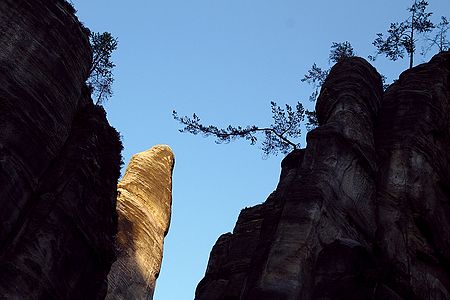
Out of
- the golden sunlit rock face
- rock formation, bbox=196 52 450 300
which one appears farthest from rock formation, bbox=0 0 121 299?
the golden sunlit rock face

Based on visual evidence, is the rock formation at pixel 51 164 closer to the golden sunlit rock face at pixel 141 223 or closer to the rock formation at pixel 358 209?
the rock formation at pixel 358 209

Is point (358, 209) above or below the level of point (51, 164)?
above

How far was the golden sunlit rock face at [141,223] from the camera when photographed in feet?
90.4

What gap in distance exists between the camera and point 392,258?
59.6ft

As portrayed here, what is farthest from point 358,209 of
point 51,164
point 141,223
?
point 141,223

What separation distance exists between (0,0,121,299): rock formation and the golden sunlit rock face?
33.5ft

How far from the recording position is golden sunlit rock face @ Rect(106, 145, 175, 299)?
27.5 metres

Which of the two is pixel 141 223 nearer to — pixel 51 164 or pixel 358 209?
pixel 358 209

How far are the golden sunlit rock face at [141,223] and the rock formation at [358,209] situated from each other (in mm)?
5088

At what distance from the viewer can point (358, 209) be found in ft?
62.4

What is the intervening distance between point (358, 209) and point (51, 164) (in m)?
7.90

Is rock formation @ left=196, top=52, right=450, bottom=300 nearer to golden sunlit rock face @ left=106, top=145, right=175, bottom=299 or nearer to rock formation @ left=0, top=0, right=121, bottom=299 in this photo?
rock formation @ left=0, top=0, right=121, bottom=299

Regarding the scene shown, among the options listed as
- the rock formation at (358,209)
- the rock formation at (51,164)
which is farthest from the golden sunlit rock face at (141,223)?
the rock formation at (51,164)

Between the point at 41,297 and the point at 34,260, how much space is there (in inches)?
27.8
